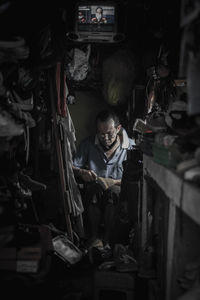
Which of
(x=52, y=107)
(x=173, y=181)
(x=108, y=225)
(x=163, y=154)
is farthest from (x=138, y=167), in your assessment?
(x=173, y=181)

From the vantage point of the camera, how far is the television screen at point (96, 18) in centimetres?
443

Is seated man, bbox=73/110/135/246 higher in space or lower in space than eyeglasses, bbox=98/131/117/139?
lower

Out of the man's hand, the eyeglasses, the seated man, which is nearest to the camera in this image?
the seated man

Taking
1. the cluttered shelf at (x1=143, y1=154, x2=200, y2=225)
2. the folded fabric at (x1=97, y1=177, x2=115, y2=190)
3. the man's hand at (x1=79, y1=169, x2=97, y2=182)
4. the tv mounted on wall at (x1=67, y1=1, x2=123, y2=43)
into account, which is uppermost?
the tv mounted on wall at (x1=67, y1=1, x2=123, y2=43)

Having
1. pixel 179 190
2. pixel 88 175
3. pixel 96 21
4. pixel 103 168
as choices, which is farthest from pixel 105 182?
pixel 179 190

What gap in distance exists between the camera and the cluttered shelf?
1947mm

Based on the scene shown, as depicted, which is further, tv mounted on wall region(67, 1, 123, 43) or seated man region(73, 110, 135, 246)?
seated man region(73, 110, 135, 246)

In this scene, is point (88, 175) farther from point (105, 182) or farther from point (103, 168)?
point (103, 168)

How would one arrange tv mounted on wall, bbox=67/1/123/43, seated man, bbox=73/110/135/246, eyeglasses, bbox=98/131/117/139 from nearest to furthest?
tv mounted on wall, bbox=67/1/123/43
seated man, bbox=73/110/135/246
eyeglasses, bbox=98/131/117/139

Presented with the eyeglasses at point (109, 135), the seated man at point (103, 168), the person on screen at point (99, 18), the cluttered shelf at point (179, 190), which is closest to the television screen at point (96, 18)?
the person on screen at point (99, 18)

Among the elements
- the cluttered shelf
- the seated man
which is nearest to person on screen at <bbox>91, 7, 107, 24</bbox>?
the seated man

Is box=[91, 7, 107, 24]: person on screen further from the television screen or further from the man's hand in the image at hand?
the man's hand

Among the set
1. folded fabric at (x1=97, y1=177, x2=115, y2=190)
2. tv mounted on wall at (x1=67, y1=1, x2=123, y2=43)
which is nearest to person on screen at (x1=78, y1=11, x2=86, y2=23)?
tv mounted on wall at (x1=67, y1=1, x2=123, y2=43)

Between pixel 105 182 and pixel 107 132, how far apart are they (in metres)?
0.95
